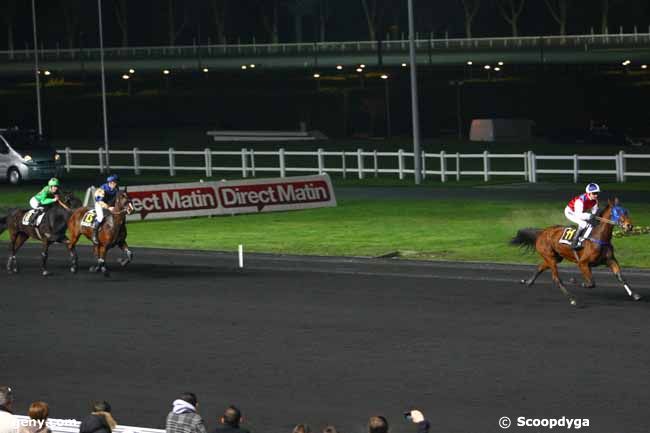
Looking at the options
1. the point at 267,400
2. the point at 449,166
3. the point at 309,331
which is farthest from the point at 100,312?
the point at 449,166

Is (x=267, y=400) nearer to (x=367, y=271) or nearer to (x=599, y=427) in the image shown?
(x=599, y=427)

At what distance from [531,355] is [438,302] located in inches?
186

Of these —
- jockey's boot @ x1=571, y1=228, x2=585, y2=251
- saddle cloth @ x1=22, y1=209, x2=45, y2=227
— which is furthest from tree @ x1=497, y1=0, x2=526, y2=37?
jockey's boot @ x1=571, y1=228, x2=585, y2=251

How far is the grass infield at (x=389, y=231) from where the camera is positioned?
26609mm

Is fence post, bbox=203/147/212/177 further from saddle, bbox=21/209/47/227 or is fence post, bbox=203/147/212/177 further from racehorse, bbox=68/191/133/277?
racehorse, bbox=68/191/133/277

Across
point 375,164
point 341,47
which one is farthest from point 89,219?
point 341,47

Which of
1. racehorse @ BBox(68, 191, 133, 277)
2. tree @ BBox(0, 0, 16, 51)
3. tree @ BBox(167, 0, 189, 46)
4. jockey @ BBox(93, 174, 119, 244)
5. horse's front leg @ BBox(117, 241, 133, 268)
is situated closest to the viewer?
racehorse @ BBox(68, 191, 133, 277)

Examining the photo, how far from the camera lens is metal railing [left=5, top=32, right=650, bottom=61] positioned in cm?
10862

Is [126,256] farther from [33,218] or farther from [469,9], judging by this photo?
[469,9]

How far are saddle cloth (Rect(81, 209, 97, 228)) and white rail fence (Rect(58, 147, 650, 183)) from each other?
1900cm

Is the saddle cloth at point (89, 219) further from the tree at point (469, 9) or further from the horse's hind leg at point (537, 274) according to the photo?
the tree at point (469, 9)

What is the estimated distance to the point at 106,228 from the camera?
933 inches

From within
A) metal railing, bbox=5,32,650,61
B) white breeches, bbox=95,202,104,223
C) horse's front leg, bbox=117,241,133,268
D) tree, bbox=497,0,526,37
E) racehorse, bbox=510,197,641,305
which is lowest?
horse's front leg, bbox=117,241,133,268

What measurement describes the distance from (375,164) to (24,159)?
12420 millimetres
